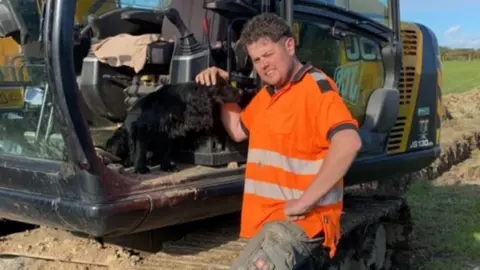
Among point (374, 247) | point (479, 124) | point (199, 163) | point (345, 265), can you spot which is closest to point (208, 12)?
point (199, 163)

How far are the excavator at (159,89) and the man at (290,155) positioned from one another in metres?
0.48

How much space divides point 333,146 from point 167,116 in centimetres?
109

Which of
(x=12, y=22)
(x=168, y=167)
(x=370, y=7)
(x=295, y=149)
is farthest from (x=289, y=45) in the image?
(x=370, y=7)

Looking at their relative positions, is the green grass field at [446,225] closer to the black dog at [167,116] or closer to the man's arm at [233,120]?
the man's arm at [233,120]

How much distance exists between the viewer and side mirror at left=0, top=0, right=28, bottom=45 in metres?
4.01

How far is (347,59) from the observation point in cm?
540

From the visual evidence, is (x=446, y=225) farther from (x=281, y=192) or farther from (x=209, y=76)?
(x=281, y=192)

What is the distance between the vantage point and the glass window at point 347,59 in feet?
16.2

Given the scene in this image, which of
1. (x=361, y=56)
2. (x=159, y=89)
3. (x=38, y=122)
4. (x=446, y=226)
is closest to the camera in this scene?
(x=38, y=122)

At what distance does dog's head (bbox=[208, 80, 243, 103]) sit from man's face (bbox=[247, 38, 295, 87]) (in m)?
0.58

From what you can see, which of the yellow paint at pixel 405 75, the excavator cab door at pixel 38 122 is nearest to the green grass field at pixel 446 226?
the yellow paint at pixel 405 75

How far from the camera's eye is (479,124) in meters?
16.9

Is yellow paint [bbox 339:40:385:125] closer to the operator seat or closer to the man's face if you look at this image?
the operator seat

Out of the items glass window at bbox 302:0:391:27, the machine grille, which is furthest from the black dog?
the machine grille
